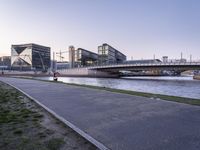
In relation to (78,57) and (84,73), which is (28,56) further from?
(84,73)

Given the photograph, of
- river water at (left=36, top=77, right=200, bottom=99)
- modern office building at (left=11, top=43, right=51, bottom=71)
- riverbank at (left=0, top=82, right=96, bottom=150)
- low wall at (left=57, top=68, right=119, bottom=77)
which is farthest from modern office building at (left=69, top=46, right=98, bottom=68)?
riverbank at (left=0, top=82, right=96, bottom=150)

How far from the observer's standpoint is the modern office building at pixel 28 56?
11432 centimetres

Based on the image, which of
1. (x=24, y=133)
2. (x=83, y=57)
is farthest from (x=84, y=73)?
(x=24, y=133)

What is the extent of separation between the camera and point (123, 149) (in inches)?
149

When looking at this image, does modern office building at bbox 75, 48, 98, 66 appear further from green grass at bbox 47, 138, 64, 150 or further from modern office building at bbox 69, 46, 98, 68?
green grass at bbox 47, 138, 64, 150

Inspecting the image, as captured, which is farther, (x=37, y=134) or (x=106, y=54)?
(x=106, y=54)

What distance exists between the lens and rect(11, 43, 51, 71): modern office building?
114 metres

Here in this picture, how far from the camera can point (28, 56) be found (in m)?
115

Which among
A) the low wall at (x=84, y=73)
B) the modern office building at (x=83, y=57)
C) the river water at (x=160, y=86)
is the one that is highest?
the modern office building at (x=83, y=57)

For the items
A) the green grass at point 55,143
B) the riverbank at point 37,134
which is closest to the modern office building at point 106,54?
the riverbank at point 37,134

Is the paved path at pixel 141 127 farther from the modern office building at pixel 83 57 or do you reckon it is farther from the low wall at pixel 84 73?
the modern office building at pixel 83 57

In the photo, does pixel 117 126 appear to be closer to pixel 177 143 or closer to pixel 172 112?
pixel 177 143

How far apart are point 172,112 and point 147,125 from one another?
2043mm

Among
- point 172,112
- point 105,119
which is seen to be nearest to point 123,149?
point 105,119
